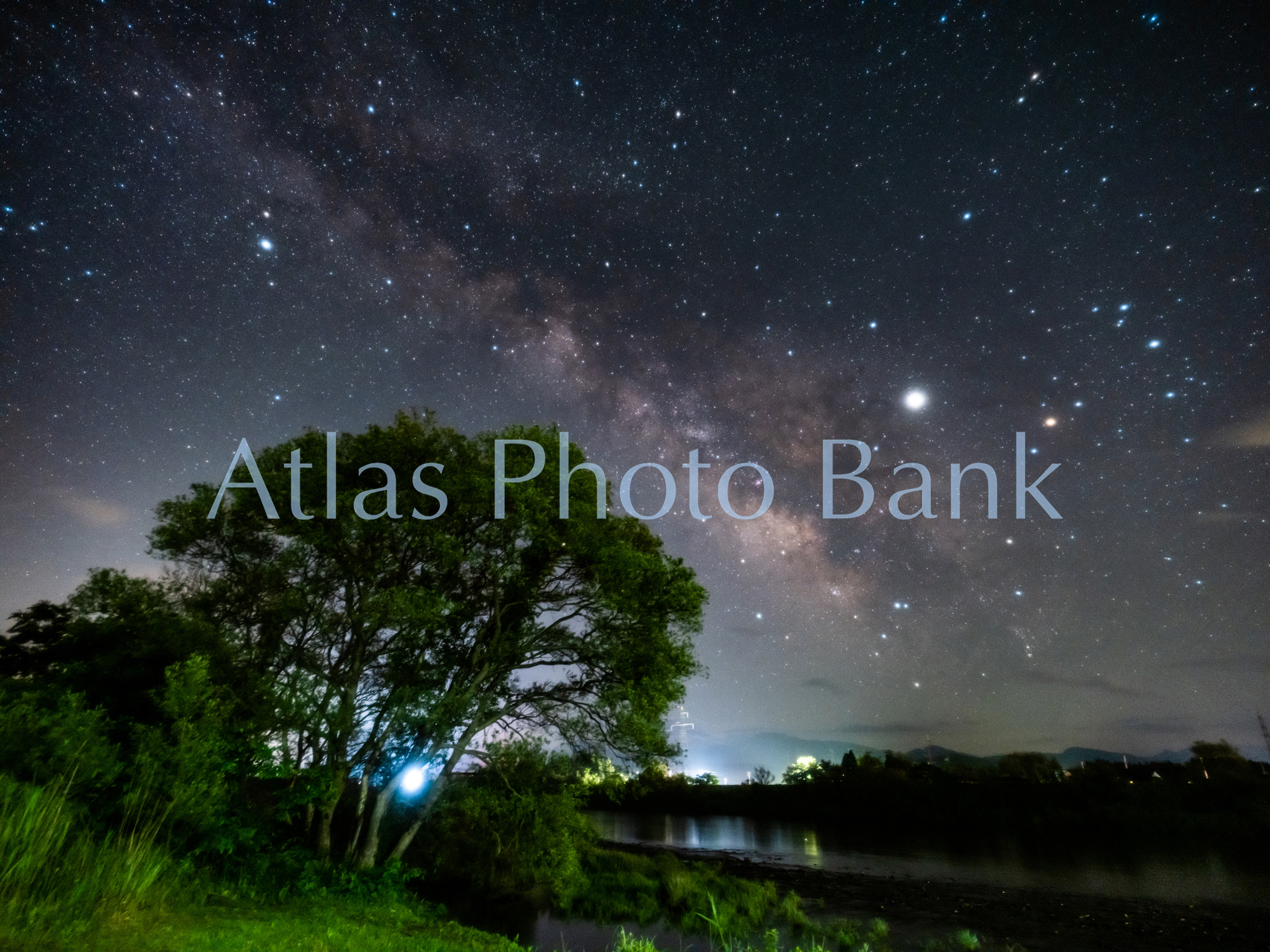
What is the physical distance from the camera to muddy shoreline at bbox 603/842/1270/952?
21391 mm

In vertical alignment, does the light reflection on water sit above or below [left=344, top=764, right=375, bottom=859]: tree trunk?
below

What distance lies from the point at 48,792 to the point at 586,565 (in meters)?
12.8

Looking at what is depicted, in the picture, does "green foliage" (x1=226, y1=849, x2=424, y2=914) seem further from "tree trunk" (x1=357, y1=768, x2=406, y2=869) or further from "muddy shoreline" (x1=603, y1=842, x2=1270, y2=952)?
"muddy shoreline" (x1=603, y1=842, x2=1270, y2=952)

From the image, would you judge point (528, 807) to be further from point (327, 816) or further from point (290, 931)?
point (290, 931)

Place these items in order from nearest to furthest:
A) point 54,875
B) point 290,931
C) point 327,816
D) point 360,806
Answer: point 54,875 < point 290,931 < point 327,816 < point 360,806

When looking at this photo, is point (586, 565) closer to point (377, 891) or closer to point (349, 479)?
point (349, 479)

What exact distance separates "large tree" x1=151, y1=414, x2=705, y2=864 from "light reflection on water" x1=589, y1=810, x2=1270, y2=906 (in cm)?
565

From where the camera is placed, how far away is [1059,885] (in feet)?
112

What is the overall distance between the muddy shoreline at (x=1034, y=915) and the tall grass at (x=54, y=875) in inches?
909

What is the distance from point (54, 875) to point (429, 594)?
375 inches

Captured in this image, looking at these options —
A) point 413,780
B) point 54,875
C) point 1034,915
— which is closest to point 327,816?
point 413,780

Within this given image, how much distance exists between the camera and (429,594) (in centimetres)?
1617

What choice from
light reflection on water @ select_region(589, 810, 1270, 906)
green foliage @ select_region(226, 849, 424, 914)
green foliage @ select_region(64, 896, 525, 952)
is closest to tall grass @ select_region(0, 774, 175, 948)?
green foliage @ select_region(64, 896, 525, 952)

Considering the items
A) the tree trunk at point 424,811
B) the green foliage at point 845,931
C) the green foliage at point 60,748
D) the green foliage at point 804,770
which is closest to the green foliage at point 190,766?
the green foliage at point 60,748
